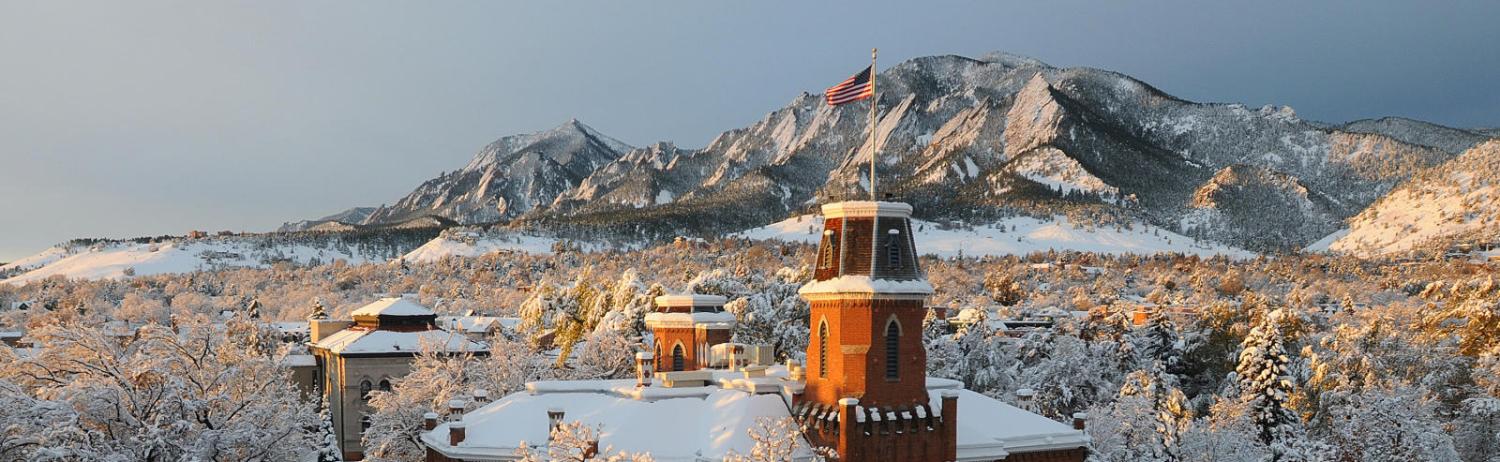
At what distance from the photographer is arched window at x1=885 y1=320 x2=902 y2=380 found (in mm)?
29734

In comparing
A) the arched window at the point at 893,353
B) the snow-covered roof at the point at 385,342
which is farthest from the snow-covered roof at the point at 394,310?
the arched window at the point at 893,353

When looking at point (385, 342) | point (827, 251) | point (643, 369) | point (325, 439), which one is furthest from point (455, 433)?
point (385, 342)

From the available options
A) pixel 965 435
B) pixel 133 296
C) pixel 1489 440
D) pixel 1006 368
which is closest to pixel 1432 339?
pixel 1489 440

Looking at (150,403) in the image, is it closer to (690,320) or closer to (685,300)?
(690,320)

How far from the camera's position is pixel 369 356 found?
55719 mm

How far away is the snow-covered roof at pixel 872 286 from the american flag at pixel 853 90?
5964 mm

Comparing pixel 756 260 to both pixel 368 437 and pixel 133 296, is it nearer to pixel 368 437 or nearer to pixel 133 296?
pixel 133 296

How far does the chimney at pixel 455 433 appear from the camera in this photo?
103ft

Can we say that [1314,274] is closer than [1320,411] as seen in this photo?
No

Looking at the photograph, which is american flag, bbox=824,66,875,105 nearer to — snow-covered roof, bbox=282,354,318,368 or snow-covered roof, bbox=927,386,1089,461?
snow-covered roof, bbox=927,386,1089,461

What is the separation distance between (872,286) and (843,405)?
3310mm

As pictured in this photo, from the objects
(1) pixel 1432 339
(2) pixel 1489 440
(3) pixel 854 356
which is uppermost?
(3) pixel 854 356

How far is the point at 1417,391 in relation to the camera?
4994cm

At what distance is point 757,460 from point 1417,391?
40.9m
